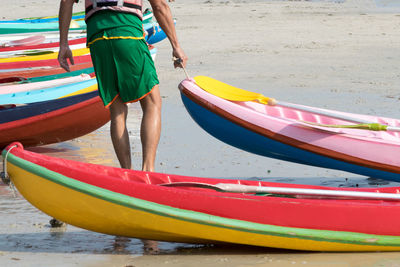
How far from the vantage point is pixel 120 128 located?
17.0 ft

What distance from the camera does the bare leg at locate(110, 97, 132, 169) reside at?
16.9ft

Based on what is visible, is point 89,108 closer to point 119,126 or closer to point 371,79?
point 119,126

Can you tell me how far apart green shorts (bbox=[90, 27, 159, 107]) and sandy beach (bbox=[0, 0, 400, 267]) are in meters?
0.88

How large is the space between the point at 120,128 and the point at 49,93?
279 cm

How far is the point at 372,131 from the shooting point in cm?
609

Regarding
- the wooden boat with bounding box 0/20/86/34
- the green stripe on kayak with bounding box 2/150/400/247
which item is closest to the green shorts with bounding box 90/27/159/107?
the green stripe on kayak with bounding box 2/150/400/247

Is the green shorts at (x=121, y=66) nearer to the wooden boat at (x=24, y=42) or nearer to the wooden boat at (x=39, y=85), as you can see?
the wooden boat at (x=39, y=85)

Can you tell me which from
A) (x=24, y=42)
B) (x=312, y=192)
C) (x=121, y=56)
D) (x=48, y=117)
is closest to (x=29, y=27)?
(x=24, y=42)

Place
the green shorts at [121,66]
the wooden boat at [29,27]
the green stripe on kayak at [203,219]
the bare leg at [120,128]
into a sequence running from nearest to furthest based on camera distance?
the green stripe on kayak at [203,219], the green shorts at [121,66], the bare leg at [120,128], the wooden boat at [29,27]

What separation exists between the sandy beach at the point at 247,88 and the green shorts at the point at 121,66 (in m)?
0.88

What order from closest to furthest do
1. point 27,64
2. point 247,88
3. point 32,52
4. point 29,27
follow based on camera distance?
point 27,64, point 32,52, point 247,88, point 29,27

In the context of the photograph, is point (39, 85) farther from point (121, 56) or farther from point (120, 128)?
point (121, 56)

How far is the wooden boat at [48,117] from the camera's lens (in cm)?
730

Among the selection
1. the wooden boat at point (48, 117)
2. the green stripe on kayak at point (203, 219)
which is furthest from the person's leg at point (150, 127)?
the wooden boat at point (48, 117)
